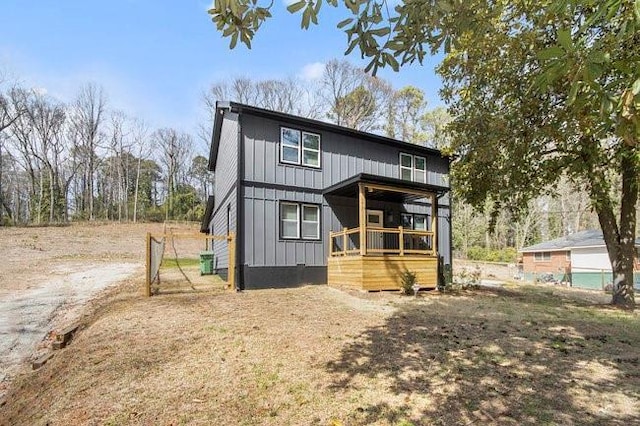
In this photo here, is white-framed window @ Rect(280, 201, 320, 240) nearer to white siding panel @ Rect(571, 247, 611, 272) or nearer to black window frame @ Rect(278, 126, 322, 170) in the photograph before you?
black window frame @ Rect(278, 126, 322, 170)

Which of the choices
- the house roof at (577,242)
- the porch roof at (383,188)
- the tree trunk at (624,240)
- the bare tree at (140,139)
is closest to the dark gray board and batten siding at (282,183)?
the porch roof at (383,188)

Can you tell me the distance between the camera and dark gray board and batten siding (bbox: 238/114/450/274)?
1116cm

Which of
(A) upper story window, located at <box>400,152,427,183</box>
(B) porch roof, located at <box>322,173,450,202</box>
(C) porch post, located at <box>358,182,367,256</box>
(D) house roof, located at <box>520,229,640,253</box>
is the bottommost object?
(D) house roof, located at <box>520,229,640,253</box>

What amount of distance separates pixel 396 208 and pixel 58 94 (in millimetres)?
38545

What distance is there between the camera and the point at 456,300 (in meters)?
10.1

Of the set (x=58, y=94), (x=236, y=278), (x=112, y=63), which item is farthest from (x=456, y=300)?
(x=58, y=94)

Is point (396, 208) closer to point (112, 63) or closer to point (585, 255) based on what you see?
point (112, 63)

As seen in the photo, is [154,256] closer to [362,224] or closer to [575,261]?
[362,224]

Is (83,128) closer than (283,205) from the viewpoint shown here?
No

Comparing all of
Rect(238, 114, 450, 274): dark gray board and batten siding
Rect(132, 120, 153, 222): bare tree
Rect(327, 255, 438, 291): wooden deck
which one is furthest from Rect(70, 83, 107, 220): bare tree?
Rect(327, 255, 438, 291): wooden deck

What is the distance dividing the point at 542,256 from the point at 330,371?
29.0 m

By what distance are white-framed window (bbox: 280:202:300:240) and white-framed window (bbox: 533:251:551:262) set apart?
2350 centimetres

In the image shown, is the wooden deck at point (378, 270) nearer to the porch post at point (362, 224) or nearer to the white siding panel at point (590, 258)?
the porch post at point (362, 224)

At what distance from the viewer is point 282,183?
11.8 metres
